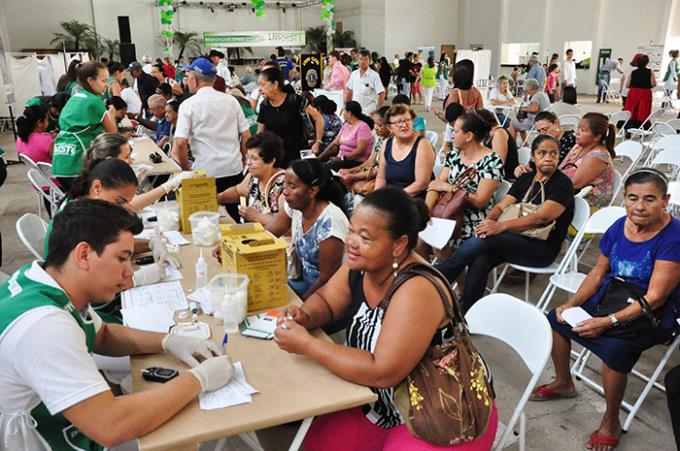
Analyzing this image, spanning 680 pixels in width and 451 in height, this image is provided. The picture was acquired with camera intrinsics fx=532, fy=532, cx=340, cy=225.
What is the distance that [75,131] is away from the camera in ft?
14.0

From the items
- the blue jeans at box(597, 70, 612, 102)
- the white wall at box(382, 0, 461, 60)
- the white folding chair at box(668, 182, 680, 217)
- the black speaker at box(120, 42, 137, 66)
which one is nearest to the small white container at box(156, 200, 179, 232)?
the white folding chair at box(668, 182, 680, 217)

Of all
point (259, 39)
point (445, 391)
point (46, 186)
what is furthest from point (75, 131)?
point (259, 39)

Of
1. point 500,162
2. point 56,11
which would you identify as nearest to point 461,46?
point 56,11

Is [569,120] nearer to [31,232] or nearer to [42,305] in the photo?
[31,232]

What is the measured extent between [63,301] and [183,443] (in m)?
0.47

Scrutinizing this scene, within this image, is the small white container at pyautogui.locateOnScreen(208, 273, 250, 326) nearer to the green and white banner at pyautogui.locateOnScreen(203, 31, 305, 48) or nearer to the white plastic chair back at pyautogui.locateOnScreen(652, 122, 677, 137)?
the white plastic chair back at pyautogui.locateOnScreen(652, 122, 677, 137)

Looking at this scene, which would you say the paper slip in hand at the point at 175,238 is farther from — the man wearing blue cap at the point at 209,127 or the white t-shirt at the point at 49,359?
the white t-shirt at the point at 49,359

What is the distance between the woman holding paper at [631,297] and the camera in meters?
2.31

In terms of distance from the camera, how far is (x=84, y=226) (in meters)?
1.37

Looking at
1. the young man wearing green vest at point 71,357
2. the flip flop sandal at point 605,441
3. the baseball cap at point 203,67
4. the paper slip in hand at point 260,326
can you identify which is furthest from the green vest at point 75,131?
the flip flop sandal at point 605,441

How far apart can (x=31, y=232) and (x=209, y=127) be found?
64.0 inches

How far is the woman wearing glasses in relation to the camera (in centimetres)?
399

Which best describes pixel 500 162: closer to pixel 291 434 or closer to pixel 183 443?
pixel 291 434

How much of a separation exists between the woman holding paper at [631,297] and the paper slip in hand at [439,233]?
99 centimetres
